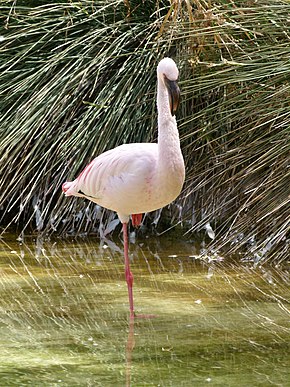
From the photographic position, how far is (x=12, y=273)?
5.95 meters

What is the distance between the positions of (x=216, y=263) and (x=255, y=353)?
2.06m

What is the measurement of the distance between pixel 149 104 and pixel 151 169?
7.29ft

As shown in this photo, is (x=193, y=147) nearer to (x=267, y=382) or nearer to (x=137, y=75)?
(x=137, y=75)

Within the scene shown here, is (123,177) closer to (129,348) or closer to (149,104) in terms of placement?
(129,348)

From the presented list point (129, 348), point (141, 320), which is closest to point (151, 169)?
point (141, 320)

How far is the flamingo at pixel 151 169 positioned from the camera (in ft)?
16.4

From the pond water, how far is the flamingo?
31 centimetres

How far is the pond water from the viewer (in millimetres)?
3893

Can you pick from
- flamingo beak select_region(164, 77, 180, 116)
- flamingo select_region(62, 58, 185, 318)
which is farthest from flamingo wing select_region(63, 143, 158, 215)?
flamingo beak select_region(164, 77, 180, 116)

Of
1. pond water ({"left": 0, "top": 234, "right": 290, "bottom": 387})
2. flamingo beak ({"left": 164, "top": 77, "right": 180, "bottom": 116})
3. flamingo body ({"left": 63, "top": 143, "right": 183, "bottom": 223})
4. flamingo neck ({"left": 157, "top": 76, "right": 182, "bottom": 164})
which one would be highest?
flamingo beak ({"left": 164, "top": 77, "right": 180, "bottom": 116})

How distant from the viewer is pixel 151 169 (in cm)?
511

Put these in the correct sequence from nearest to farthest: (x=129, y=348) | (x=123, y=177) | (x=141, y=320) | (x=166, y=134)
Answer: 1. (x=129, y=348)
2. (x=141, y=320)
3. (x=166, y=134)
4. (x=123, y=177)

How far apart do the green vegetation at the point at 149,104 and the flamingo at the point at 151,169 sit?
1007 mm

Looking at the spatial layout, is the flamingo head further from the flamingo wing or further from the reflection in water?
the reflection in water
